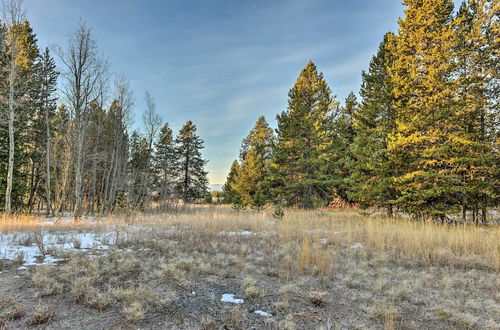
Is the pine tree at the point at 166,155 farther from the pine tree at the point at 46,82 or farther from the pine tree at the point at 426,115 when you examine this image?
the pine tree at the point at 426,115

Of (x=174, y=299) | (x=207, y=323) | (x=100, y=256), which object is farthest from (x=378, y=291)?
(x=100, y=256)

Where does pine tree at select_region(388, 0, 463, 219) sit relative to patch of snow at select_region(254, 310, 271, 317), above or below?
above

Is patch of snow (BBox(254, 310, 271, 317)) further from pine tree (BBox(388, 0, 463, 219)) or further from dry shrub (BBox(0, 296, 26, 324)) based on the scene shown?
pine tree (BBox(388, 0, 463, 219))

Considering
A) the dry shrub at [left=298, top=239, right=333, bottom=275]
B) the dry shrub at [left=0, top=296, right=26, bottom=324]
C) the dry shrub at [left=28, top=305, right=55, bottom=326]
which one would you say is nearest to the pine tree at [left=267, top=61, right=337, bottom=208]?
the dry shrub at [left=298, top=239, right=333, bottom=275]

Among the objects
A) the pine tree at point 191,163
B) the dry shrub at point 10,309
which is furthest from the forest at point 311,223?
the pine tree at point 191,163

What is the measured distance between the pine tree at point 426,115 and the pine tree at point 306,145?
22.0 feet

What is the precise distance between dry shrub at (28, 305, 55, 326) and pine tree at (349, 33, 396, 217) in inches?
476

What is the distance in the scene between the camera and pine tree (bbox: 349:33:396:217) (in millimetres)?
11789

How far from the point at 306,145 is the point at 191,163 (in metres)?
17.5

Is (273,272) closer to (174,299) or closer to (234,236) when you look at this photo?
(174,299)

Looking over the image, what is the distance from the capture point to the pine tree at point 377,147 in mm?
11789

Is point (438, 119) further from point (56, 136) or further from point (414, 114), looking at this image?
point (56, 136)

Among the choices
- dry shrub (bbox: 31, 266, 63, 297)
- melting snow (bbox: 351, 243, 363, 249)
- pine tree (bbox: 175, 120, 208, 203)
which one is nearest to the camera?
dry shrub (bbox: 31, 266, 63, 297)

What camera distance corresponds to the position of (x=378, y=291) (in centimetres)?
399
